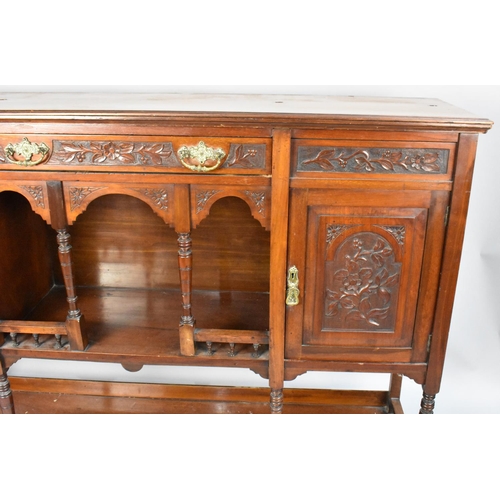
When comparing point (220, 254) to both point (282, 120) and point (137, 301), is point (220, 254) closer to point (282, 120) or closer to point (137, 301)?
point (137, 301)

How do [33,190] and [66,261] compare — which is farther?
[66,261]

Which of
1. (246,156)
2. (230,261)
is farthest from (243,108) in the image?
(230,261)

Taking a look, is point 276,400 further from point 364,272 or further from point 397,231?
point 397,231

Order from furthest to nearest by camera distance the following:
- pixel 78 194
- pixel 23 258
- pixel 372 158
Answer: pixel 23 258, pixel 78 194, pixel 372 158

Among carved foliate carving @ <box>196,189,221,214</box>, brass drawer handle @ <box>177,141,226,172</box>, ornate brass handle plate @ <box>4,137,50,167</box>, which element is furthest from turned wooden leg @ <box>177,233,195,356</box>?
→ ornate brass handle plate @ <box>4,137,50,167</box>

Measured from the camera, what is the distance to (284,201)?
1560 mm

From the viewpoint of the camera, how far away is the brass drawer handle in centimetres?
153

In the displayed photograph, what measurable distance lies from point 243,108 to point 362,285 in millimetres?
641

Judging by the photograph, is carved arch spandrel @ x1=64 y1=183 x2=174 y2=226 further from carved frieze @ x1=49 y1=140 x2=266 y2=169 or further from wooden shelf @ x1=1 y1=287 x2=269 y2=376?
wooden shelf @ x1=1 y1=287 x2=269 y2=376

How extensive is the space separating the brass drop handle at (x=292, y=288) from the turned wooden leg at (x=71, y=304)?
2.32 feet

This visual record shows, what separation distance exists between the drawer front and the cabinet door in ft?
0.60

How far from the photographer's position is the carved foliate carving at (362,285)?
1.61 m

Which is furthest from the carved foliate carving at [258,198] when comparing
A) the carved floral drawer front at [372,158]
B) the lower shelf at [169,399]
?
the lower shelf at [169,399]

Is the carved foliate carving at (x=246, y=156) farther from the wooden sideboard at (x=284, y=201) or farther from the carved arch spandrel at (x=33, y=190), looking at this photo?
the carved arch spandrel at (x=33, y=190)
